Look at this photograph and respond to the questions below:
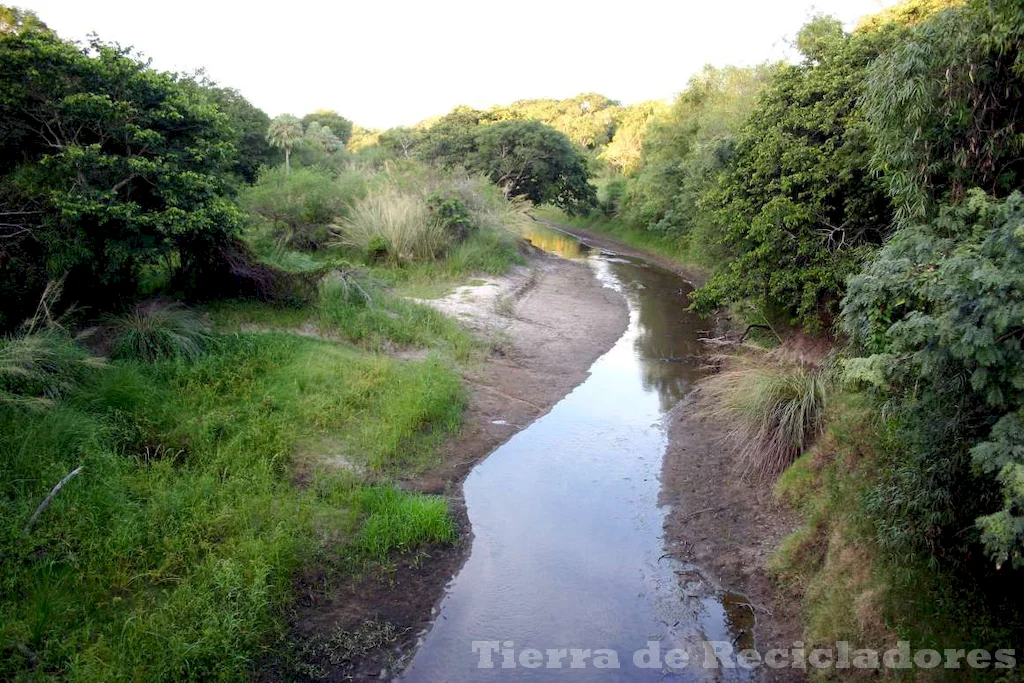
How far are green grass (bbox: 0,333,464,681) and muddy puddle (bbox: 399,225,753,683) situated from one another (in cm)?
89

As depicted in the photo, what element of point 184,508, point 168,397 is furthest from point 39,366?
point 184,508

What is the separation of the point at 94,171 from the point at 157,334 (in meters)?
2.20

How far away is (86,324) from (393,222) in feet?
35.3

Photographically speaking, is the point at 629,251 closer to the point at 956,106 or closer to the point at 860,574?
the point at 956,106

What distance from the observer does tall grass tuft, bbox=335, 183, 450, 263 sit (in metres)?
18.9

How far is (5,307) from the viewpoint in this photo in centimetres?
771

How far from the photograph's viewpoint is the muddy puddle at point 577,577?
535cm

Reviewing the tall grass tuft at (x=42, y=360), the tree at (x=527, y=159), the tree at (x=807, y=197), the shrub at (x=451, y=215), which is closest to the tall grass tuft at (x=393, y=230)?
the shrub at (x=451, y=215)

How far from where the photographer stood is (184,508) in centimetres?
613

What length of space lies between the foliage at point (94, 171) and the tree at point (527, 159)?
68.9 ft

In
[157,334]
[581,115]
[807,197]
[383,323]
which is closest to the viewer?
[157,334]

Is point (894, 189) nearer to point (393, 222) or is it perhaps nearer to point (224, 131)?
point (224, 131)

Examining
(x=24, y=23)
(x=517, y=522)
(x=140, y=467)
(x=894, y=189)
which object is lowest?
(x=517, y=522)

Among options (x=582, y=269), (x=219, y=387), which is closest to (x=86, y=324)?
(x=219, y=387)
